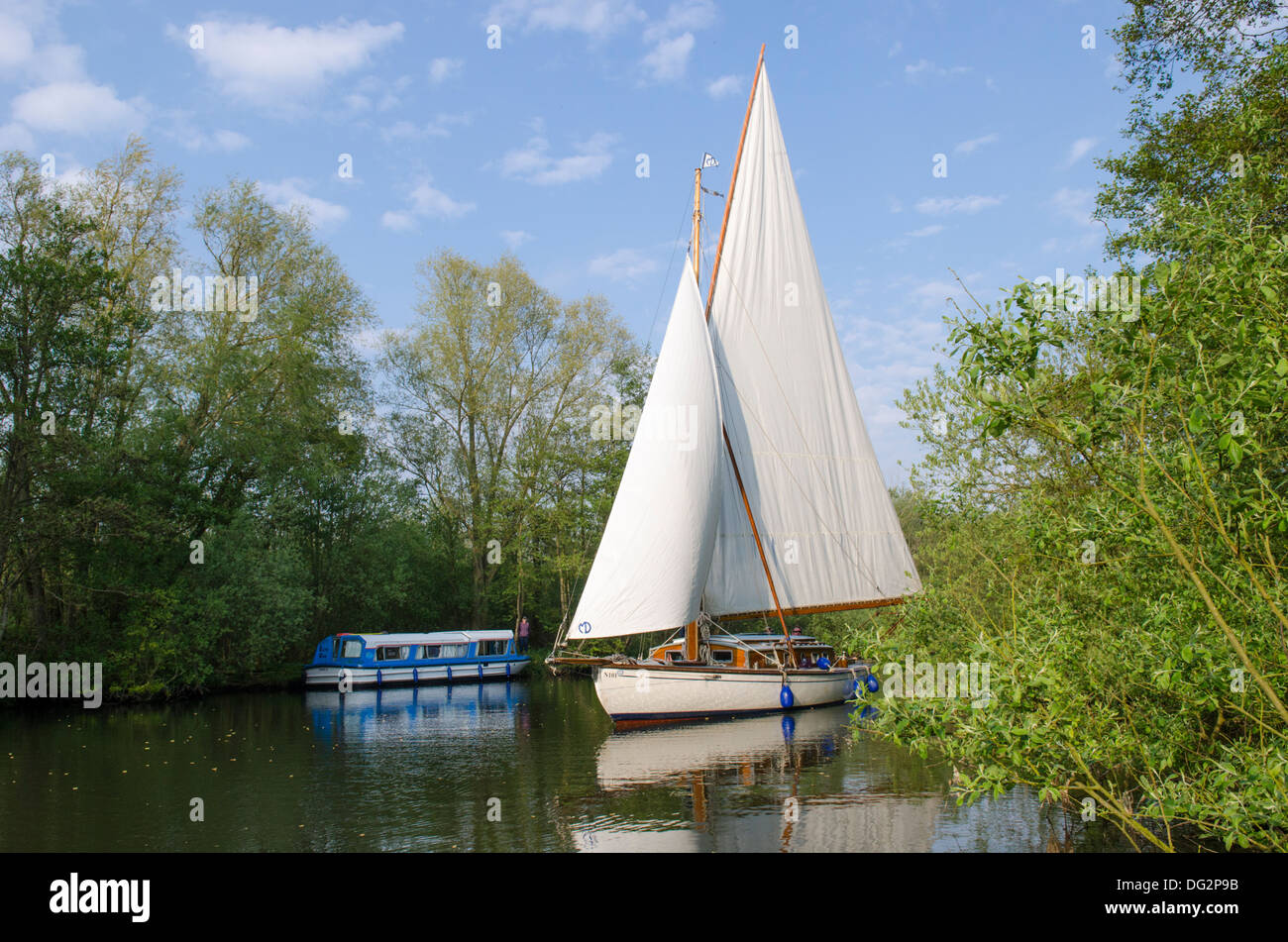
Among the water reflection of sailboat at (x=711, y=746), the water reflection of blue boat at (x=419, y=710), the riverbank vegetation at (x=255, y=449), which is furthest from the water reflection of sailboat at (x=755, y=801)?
the riverbank vegetation at (x=255, y=449)

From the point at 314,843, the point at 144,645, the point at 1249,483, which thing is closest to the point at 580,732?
the point at 314,843

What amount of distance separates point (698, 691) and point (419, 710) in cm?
968

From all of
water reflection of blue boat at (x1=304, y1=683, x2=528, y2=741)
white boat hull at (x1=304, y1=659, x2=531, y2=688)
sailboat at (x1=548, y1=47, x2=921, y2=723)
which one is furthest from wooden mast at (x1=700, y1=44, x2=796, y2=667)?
white boat hull at (x1=304, y1=659, x2=531, y2=688)

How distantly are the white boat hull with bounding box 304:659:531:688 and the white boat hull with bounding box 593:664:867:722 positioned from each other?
15009 millimetres

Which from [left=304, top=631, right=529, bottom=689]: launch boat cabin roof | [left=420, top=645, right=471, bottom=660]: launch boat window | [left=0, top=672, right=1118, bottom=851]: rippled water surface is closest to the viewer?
[left=0, top=672, right=1118, bottom=851]: rippled water surface

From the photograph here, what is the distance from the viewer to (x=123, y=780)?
55.7ft

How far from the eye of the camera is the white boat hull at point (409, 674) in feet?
122

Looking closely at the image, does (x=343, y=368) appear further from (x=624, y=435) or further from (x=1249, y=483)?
(x=1249, y=483)

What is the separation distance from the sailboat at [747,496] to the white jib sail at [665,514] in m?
0.04

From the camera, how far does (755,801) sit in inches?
585

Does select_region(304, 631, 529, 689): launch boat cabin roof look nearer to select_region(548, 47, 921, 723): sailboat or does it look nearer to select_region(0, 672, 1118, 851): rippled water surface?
select_region(0, 672, 1118, 851): rippled water surface

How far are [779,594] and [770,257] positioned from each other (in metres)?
10.9

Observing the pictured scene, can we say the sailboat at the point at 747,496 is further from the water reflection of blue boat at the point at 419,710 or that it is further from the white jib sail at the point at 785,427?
the water reflection of blue boat at the point at 419,710

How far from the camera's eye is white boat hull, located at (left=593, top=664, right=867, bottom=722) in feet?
81.9
